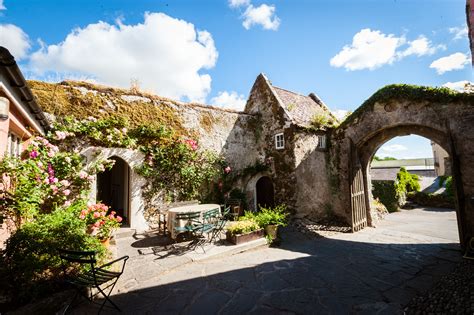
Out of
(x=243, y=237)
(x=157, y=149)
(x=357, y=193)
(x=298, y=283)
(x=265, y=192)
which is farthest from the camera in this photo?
(x=265, y=192)

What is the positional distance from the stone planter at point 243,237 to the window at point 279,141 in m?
4.44

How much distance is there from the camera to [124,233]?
24.5 ft

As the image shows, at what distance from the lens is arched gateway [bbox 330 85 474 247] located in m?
6.28

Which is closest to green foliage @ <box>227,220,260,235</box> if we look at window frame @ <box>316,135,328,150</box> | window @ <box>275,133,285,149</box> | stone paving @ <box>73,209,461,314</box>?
Answer: stone paving @ <box>73,209,461,314</box>

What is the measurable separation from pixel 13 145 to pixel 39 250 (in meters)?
2.92

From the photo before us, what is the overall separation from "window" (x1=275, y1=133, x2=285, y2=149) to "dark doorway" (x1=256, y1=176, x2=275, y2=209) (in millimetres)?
1811

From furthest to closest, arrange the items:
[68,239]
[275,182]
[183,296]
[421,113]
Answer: [275,182]
[421,113]
[68,239]
[183,296]

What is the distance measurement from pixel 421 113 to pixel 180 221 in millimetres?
8273

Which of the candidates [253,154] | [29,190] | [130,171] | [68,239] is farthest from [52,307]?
[253,154]

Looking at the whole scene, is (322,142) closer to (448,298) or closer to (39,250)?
(448,298)

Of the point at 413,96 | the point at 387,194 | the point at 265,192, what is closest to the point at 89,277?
the point at 265,192

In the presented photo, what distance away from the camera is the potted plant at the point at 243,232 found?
655 cm

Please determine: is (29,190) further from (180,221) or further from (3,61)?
(180,221)

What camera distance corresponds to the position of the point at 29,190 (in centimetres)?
445
